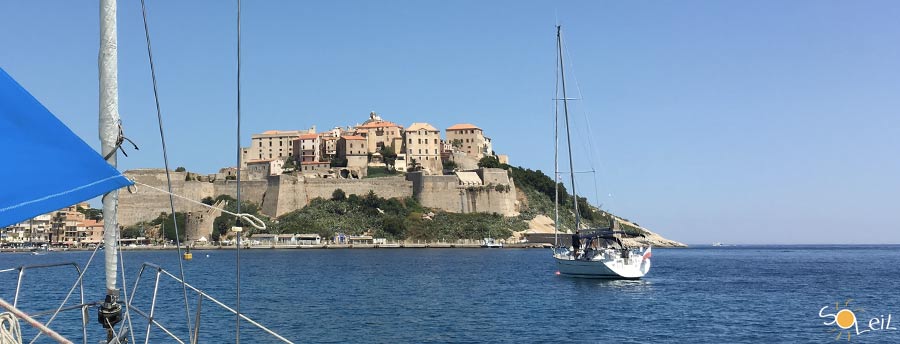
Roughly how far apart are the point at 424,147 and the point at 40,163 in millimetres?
92042

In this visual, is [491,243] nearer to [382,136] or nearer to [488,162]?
[488,162]

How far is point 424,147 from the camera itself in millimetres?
96750

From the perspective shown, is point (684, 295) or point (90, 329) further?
point (684, 295)

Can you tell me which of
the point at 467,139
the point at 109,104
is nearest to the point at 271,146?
the point at 467,139

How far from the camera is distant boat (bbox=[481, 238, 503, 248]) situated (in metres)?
87.2

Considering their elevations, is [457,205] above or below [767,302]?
above

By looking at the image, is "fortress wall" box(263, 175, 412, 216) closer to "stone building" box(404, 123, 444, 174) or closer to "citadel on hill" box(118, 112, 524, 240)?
"citadel on hill" box(118, 112, 524, 240)

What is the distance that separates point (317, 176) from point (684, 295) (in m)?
61.1

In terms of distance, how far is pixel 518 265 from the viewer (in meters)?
53.4

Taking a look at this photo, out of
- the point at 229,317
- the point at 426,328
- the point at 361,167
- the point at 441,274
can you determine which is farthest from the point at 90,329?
the point at 361,167

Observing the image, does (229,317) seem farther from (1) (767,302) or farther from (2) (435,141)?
(2) (435,141)

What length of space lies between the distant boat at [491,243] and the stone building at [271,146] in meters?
25.8

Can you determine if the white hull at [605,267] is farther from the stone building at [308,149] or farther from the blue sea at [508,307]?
the stone building at [308,149]

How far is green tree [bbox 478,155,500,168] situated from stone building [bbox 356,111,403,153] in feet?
32.1
